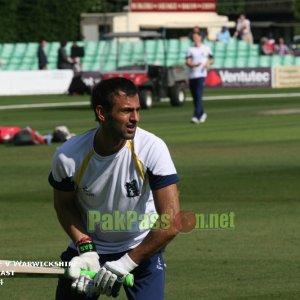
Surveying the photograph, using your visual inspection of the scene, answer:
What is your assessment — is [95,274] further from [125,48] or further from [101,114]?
[125,48]

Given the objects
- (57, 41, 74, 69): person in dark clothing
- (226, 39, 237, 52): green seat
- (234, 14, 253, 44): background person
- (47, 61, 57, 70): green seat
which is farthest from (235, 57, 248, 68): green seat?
(47, 61, 57, 70): green seat

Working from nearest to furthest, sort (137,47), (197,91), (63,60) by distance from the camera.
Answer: (197,91) < (63,60) < (137,47)

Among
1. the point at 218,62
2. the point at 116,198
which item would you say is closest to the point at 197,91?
the point at 116,198

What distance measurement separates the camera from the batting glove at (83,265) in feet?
21.1

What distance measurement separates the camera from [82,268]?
6.53 metres

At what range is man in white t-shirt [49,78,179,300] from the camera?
6.64 meters

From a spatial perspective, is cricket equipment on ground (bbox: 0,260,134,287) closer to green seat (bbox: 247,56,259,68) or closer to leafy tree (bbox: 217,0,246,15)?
green seat (bbox: 247,56,259,68)

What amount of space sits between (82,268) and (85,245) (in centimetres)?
26

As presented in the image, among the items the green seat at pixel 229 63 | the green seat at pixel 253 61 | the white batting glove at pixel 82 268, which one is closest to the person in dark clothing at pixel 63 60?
the green seat at pixel 229 63

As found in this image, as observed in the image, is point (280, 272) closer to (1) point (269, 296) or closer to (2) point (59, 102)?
(1) point (269, 296)

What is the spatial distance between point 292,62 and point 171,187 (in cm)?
4291

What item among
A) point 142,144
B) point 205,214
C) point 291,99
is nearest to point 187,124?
point 291,99

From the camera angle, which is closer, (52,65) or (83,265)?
(83,265)

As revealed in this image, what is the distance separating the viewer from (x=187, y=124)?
1105 inches
